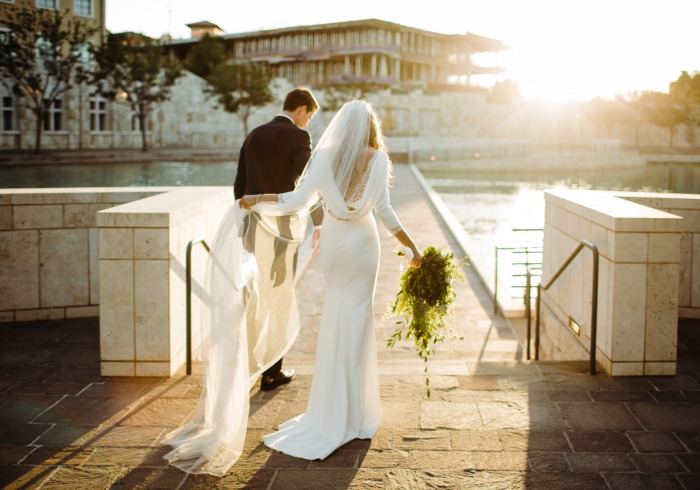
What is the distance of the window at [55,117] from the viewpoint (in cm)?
4958

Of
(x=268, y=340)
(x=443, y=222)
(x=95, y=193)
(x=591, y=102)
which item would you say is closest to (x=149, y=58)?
(x=443, y=222)

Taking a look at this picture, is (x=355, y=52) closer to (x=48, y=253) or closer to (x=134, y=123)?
(x=134, y=123)

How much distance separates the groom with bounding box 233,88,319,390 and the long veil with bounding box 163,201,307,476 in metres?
0.51

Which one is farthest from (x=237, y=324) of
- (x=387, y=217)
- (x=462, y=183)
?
(x=462, y=183)

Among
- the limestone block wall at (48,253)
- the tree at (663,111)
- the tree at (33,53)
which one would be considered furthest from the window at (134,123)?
the limestone block wall at (48,253)

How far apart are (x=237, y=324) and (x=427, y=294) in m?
1.27

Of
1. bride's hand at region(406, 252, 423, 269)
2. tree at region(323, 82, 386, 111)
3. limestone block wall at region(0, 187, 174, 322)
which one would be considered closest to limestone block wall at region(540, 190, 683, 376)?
bride's hand at region(406, 252, 423, 269)

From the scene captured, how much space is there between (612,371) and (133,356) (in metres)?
3.68

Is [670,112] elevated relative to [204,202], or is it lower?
elevated

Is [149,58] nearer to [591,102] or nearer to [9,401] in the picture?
[9,401]

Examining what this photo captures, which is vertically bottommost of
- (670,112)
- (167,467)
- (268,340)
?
(167,467)

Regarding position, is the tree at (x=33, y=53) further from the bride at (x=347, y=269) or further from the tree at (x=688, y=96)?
the tree at (x=688, y=96)

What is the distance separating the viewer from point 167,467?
414cm

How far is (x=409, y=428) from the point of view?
4695 millimetres
